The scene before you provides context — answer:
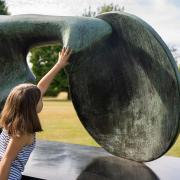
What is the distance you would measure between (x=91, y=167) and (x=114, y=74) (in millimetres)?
979

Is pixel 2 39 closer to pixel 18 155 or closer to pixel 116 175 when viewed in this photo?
pixel 116 175

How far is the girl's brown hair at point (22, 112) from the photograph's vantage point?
104 inches

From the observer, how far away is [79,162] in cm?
497

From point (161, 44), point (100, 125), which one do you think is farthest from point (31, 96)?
point (100, 125)

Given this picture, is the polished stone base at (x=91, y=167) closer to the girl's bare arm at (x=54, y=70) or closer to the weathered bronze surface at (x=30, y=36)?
the weathered bronze surface at (x=30, y=36)

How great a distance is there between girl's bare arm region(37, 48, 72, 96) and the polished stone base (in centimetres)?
95

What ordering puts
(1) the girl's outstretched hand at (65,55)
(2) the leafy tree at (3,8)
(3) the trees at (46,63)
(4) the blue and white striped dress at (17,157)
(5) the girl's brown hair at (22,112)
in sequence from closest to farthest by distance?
(5) the girl's brown hair at (22,112) < (4) the blue and white striped dress at (17,157) < (1) the girl's outstretched hand at (65,55) < (2) the leafy tree at (3,8) < (3) the trees at (46,63)

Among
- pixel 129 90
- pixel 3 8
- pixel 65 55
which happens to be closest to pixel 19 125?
pixel 65 55

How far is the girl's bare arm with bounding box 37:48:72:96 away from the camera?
149 inches

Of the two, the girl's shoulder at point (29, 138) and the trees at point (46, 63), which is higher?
the girl's shoulder at point (29, 138)

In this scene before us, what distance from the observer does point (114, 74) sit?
4938 millimetres

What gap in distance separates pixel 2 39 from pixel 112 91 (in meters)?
1.32

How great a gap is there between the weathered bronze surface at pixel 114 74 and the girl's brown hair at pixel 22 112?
1815 mm

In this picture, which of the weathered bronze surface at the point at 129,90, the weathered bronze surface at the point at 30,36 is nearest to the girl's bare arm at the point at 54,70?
the weathered bronze surface at the point at 30,36
